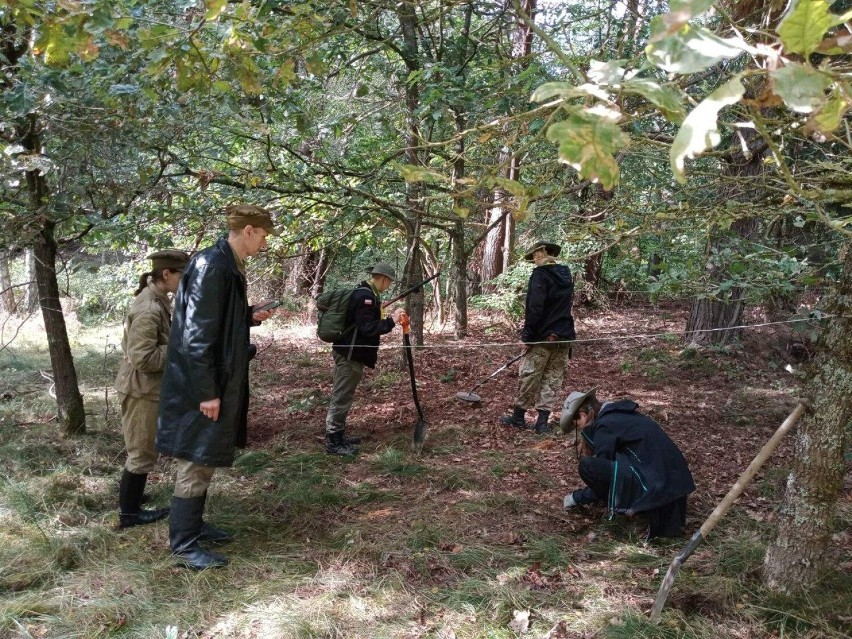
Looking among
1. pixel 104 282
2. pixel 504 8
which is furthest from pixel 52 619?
pixel 104 282

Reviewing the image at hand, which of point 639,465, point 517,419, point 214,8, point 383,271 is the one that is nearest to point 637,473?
point 639,465

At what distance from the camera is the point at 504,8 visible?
568 cm

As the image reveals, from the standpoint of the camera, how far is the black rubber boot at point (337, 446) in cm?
576

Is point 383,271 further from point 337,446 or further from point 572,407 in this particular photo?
point 572,407

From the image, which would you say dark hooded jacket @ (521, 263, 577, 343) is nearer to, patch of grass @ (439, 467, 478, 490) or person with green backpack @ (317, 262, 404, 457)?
person with green backpack @ (317, 262, 404, 457)

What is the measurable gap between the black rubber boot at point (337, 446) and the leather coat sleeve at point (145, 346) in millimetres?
2070

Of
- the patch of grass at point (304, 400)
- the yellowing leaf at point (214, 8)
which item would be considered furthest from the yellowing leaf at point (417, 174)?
the patch of grass at point (304, 400)

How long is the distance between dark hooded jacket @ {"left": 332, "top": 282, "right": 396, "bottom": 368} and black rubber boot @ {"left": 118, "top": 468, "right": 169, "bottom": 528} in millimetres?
2117

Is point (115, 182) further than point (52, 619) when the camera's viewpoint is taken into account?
Yes

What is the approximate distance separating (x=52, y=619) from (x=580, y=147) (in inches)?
135

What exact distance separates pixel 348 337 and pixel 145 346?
2.05 metres

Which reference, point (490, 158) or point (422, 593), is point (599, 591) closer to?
point (422, 593)

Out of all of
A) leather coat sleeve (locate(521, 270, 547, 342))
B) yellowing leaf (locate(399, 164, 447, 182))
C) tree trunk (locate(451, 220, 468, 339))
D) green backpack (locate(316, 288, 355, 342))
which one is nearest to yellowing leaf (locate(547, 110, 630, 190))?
yellowing leaf (locate(399, 164, 447, 182))

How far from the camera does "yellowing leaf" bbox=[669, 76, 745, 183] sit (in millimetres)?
1032
